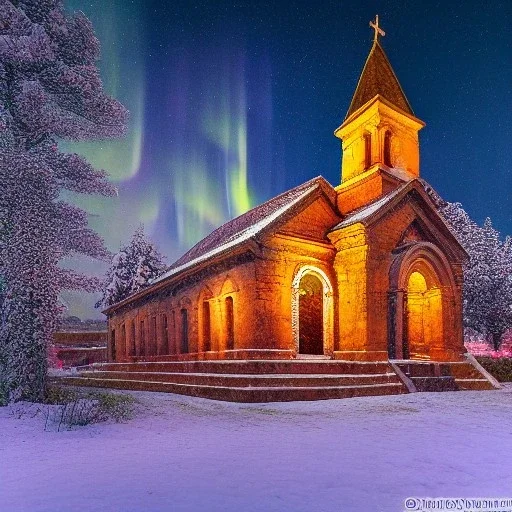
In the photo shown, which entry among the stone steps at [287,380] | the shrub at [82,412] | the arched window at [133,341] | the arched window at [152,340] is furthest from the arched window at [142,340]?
the shrub at [82,412]

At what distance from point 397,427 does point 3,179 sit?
10325 mm

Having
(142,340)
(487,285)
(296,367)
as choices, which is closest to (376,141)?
(296,367)

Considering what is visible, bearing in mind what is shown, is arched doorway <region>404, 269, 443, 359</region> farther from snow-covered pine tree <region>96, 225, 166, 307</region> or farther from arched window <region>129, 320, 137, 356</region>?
snow-covered pine tree <region>96, 225, 166, 307</region>

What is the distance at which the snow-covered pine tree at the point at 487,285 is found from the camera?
32.7 metres

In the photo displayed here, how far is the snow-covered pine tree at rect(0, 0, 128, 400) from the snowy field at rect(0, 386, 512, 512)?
6.95 ft

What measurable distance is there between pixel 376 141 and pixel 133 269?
30.4m

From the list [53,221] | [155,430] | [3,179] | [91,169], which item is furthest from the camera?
[91,169]

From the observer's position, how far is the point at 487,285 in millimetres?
32969

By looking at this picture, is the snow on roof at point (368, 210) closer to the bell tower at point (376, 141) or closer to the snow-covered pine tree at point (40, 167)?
the bell tower at point (376, 141)

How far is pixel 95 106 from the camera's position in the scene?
12539mm

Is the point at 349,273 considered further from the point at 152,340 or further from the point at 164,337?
the point at 152,340

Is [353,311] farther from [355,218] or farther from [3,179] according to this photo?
[3,179]

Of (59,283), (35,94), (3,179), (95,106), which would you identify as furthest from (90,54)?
(59,283)

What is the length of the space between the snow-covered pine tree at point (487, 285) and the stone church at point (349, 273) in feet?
52.9
